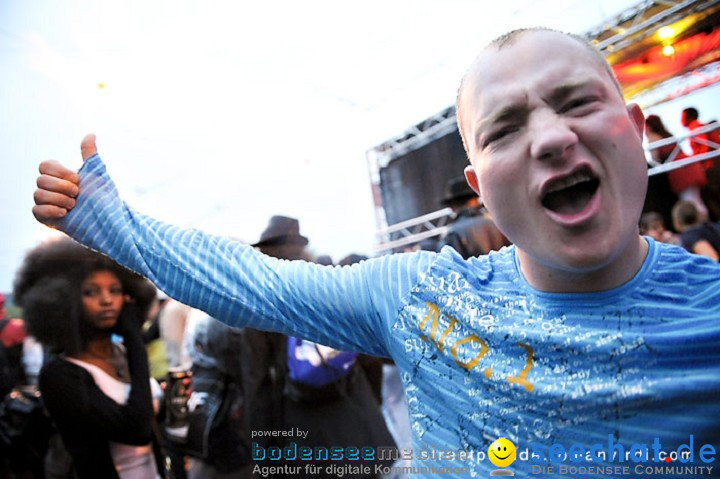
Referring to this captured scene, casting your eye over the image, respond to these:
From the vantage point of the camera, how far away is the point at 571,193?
2.61ft

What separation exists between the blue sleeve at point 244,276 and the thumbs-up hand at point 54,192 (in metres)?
0.02

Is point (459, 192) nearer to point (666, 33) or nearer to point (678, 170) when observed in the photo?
point (666, 33)

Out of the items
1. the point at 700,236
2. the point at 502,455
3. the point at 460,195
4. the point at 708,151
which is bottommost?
the point at 502,455

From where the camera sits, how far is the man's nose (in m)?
0.74


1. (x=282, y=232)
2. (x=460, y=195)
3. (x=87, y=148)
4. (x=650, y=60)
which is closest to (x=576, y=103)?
(x=87, y=148)

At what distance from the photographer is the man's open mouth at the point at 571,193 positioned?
758 millimetres

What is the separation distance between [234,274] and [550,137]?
681mm

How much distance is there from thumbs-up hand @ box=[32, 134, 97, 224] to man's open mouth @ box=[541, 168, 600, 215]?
0.93m

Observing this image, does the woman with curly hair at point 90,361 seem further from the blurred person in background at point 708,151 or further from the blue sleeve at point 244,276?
Result: the blurred person in background at point 708,151

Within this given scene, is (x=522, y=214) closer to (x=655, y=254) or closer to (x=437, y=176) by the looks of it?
(x=655, y=254)

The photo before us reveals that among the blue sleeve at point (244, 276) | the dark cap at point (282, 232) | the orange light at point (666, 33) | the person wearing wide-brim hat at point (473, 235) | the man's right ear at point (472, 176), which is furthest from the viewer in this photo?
the orange light at point (666, 33)

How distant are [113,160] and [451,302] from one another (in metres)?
0.98

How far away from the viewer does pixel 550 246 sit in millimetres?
760

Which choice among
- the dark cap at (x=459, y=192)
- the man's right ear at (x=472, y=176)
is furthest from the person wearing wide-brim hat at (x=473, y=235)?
the man's right ear at (x=472, y=176)
